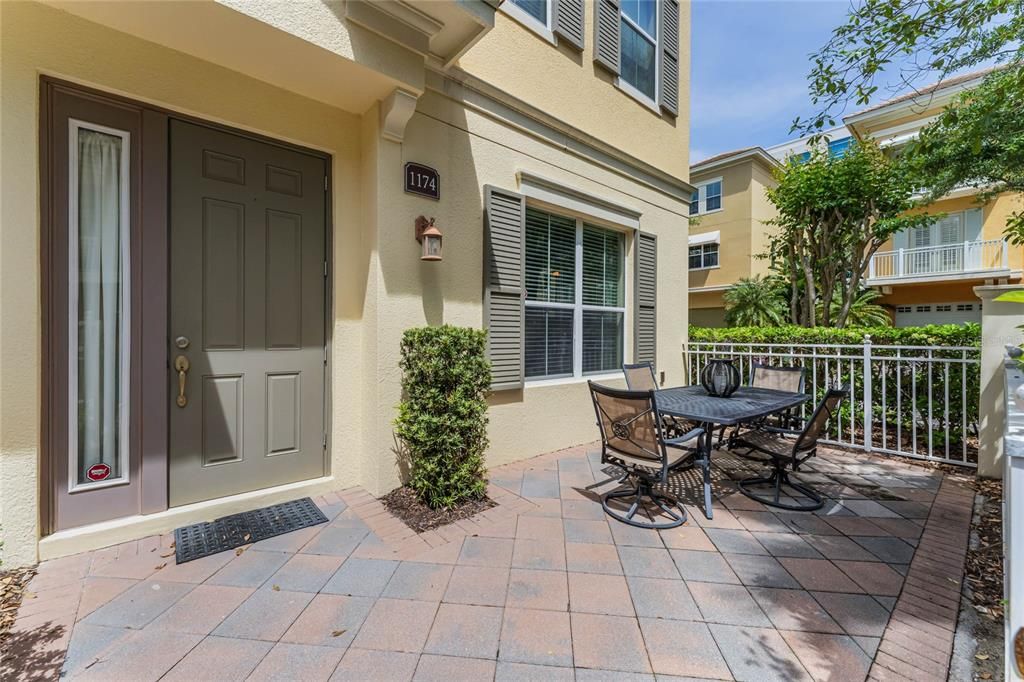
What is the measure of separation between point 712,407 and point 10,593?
477 centimetres

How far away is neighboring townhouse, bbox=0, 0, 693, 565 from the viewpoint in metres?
2.64

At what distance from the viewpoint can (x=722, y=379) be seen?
4211mm

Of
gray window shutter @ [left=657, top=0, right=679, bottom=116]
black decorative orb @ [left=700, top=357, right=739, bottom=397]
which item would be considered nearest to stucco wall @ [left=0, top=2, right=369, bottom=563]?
black decorative orb @ [left=700, top=357, right=739, bottom=397]

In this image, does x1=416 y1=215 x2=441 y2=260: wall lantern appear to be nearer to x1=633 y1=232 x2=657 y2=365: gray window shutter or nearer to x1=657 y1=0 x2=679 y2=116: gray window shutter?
x1=633 y1=232 x2=657 y2=365: gray window shutter

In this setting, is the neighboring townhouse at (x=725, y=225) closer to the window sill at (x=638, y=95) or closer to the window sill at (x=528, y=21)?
the window sill at (x=638, y=95)

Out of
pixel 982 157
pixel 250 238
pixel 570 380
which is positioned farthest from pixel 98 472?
pixel 982 157

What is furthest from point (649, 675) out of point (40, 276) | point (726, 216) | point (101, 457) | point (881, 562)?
point (726, 216)

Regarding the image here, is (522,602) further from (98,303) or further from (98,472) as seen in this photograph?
(98,303)

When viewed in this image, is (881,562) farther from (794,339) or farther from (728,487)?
(794,339)

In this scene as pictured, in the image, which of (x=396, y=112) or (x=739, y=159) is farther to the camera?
(x=739, y=159)

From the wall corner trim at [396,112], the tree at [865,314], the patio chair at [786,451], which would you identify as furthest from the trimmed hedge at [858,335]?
the tree at [865,314]

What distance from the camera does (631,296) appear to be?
6.10 meters

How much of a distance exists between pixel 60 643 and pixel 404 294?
2796mm

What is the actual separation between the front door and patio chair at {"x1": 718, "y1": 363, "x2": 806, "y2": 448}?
4.37 m
